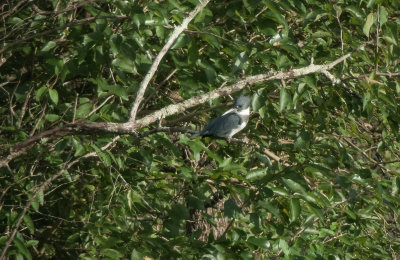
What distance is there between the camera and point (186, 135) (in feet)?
12.5

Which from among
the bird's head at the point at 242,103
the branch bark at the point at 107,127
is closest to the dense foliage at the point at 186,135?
the bird's head at the point at 242,103

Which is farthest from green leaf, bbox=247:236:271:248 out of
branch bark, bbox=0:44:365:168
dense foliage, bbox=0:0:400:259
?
branch bark, bbox=0:44:365:168

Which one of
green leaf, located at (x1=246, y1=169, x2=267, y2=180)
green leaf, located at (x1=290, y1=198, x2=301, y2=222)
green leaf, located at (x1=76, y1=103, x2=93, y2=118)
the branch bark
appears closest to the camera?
the branch bark

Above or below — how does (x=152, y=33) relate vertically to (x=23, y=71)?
above

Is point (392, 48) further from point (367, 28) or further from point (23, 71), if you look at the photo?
point (23, 71)

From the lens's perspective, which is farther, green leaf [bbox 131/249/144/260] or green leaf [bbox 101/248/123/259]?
green leaf [bbox 101/248/123/259]

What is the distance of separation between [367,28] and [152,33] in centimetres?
117

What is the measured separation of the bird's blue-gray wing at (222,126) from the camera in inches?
143

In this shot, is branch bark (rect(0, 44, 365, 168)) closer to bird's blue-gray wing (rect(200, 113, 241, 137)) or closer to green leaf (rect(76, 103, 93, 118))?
bird's blue-gray wing (rect(200, 113, 241, 137))

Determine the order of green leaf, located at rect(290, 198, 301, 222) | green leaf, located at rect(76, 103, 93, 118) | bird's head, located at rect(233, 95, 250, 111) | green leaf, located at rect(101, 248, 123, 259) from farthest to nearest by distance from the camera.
Result: 1. bird's head, located at rect(233, 95, 250, 111)
2. green leaf, located at rect(76, 103, 93, 118)
3. green leaf, located at rect(101, 248, 123, 259)
4. green leaf, located at rect(290, 198, 301, 222)

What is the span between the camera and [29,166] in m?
4.21

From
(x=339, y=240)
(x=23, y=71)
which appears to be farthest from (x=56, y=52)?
(x=339, y=240)

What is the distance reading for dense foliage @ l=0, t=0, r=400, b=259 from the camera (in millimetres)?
3469

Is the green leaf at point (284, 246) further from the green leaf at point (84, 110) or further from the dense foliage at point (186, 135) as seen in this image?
the green leaf at point (84, 110)
